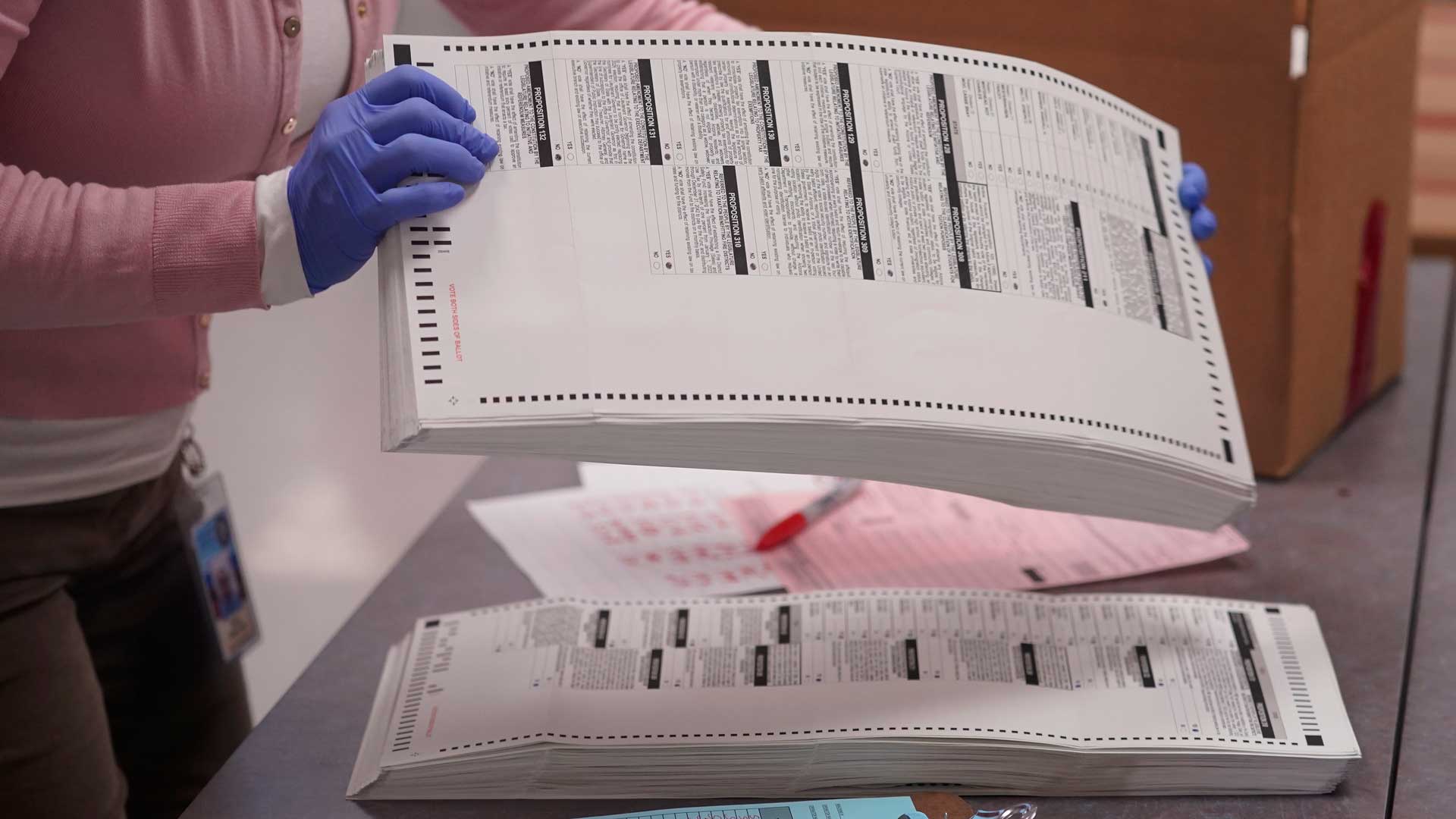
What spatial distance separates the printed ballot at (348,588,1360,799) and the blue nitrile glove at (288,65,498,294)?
28 cm

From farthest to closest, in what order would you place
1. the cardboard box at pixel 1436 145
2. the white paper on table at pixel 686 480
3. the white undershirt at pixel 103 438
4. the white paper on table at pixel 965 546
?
the cardboard box at pixel 1436 145
the white paper on table at pixel 686 480
the white paper on table at pixel 965 546
the white undershirt at pixel 103 438

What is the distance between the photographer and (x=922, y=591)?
89 cm

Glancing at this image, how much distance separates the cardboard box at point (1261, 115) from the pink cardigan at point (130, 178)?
1.54ft

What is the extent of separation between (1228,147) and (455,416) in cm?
70

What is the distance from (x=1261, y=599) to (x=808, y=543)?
33 centimetres

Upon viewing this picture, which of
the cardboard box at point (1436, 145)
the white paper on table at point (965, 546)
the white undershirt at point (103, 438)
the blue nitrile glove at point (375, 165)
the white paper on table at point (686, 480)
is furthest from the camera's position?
the cardboard box at point (1436, 145)

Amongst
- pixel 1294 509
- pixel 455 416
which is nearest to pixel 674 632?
pixel 455 416

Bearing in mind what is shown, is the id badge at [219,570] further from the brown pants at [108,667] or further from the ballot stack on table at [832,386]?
the ballot stack on table at [832,386]

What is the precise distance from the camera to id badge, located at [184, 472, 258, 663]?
1.04 meters

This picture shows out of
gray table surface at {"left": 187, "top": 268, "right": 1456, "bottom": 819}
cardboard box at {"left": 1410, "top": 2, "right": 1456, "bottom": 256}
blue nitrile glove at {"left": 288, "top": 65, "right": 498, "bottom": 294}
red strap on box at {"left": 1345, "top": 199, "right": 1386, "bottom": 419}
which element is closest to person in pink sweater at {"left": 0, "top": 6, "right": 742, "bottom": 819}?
blue nitrile glove at {"left": 288, "top": 65, "right": 498, "bottom": 294}

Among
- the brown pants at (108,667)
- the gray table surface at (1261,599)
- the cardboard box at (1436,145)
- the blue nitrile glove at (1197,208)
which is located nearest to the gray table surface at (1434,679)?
the gray table surface at (1261,599)

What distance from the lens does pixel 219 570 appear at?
106 centimetres

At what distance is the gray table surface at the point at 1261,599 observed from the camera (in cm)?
75

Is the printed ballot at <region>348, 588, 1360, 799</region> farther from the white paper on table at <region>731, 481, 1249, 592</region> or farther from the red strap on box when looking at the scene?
the red strap on box
